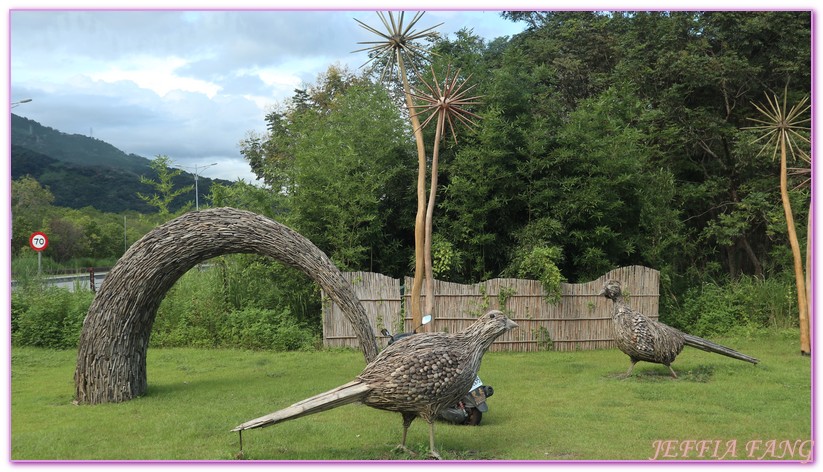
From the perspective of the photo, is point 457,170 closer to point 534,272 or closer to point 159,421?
point 534,272

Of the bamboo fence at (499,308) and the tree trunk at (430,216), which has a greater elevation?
the tree trunk at (430,216)

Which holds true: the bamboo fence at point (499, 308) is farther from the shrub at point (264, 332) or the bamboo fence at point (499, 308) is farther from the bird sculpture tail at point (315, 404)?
the bird sculpture tail at point (315, 404)

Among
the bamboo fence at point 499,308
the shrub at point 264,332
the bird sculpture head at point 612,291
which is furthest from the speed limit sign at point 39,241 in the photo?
the bird sculpture head at point 612,291

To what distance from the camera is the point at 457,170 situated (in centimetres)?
1148

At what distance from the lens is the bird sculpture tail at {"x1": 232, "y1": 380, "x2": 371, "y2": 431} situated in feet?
13.9

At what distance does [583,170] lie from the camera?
11.6 metres

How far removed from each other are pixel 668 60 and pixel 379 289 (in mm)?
7818

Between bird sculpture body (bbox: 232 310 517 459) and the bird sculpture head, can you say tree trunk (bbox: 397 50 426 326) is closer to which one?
the bird sculpture head

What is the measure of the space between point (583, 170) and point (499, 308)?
2994 mm

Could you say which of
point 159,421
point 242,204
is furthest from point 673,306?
point 159,421

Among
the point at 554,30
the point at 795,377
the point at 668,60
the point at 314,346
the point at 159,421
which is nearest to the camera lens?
the point at 159,421

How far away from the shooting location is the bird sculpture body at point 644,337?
25.2 ft

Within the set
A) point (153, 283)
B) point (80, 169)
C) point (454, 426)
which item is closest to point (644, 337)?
point (454, 426)

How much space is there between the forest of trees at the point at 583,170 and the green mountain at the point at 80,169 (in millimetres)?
1237
